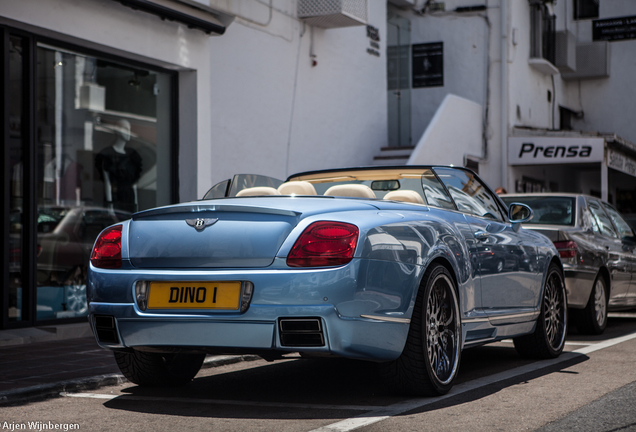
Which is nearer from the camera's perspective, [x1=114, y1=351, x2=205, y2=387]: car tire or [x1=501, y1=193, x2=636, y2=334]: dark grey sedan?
[x1=114, y1=351, x2=205, y2=387]: car tire

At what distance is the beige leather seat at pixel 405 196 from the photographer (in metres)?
5.58

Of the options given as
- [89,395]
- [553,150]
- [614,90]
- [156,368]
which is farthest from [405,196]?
[614,90]

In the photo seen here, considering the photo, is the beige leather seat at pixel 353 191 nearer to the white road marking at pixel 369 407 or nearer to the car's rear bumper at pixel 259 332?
the car's rear bumper at pixel 259 332

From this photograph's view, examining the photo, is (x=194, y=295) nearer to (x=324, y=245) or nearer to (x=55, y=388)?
(x=324, y=245)

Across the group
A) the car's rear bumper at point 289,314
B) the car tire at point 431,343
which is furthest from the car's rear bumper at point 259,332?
the car tire at point 431,343

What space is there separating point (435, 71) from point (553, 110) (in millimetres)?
5684

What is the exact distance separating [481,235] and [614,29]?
22.1m

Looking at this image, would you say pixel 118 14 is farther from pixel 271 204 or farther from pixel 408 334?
pixel 408 334

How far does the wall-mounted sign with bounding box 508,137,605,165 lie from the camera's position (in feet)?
63.8

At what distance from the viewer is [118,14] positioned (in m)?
9.26

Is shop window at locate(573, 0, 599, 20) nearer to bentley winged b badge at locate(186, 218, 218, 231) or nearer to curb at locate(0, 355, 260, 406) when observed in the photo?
curb at locate(0, 355, 260, 406)

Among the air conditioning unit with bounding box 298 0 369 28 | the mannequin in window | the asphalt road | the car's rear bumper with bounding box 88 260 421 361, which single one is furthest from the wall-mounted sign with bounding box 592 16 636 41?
the car's rear bumper with bounding box 88 260 421 361

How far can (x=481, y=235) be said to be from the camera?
5.84 meters

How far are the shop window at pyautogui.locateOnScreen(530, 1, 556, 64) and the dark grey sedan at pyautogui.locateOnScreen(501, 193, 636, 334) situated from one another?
13005 millimetres
